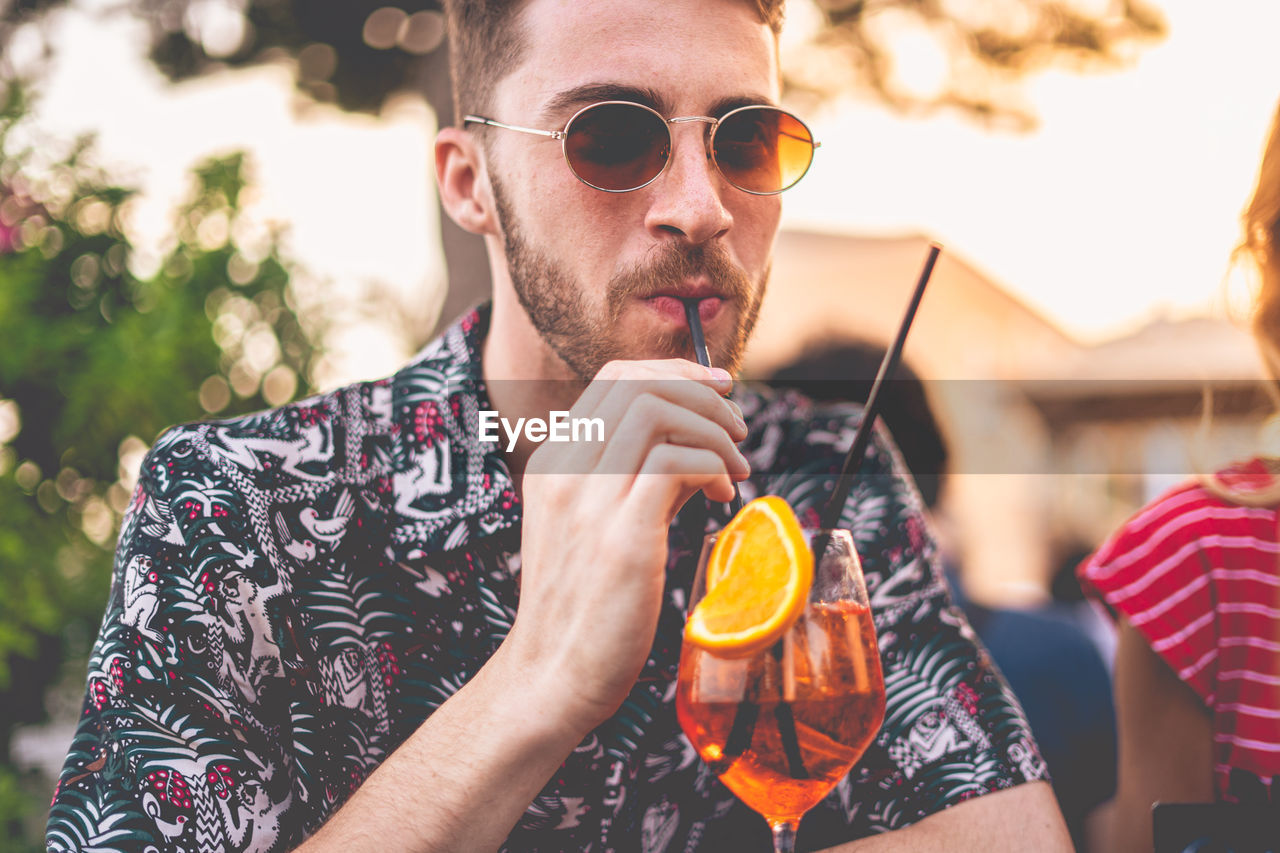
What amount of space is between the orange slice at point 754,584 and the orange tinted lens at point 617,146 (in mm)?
725

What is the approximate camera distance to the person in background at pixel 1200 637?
6.01ft

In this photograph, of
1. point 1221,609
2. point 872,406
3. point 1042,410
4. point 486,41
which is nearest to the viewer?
point 872,406

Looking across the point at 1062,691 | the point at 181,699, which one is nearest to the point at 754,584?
the point at 181,699

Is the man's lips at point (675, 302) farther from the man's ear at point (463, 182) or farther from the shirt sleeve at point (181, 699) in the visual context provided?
the shirt sleeve at point (181, 699)

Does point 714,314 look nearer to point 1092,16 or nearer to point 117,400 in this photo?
point 117,400

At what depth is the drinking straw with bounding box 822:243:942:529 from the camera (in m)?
1.32

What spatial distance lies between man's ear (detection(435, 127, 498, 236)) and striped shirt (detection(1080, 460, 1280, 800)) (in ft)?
4.93

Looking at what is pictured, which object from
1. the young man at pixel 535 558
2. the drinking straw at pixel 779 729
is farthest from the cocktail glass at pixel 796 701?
the young man at pixel 535 558

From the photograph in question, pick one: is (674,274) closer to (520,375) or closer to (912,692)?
(520,375)

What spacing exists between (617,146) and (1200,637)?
1449 millimetres

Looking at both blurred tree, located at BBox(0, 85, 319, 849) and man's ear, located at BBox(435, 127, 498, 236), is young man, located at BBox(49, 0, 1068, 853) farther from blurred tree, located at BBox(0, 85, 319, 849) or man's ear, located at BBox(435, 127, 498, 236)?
blurred tree, located at BBox(0, 85, 319, 849)

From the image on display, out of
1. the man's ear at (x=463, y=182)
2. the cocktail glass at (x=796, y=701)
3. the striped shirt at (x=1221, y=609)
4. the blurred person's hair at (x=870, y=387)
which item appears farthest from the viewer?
the blurred person's hair at (x=870, y=387)

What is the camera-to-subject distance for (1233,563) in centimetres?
189

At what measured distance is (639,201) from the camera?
1722mm
